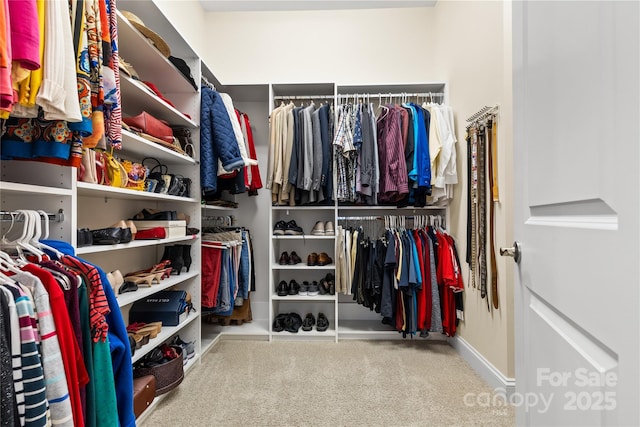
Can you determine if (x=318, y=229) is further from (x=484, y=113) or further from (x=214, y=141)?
(x=484, y=113)

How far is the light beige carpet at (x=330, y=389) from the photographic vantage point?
64.7 inches

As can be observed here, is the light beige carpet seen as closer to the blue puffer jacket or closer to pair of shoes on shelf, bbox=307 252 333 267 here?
pair of shoes on shelf, bbox=307 252 333 267

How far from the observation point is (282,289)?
2.79 metres

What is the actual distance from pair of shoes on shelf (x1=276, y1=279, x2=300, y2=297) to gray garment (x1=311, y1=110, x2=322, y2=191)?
0.88 m

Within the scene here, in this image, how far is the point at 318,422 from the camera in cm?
161

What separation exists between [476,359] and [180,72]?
105 inches

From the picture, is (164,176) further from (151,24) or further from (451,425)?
(451,425)

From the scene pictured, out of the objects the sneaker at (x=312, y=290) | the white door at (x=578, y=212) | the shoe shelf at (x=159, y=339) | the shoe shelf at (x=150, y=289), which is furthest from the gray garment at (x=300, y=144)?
the white door at (x=578, y=212)

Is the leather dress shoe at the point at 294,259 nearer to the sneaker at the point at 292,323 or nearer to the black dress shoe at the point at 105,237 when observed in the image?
the sneaker at the point at 292,323

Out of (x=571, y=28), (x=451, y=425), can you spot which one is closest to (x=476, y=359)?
(x=451, y=425)

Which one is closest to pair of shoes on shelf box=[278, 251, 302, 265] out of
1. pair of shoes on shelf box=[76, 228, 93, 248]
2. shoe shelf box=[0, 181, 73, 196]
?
pair of shoes on shelf box=[76, 228, 93, 248]

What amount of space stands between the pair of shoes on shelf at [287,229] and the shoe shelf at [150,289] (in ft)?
2.49

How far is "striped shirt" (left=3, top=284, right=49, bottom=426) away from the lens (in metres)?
0.74

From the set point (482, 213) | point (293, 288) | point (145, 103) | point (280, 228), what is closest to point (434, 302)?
point (482, 213)
